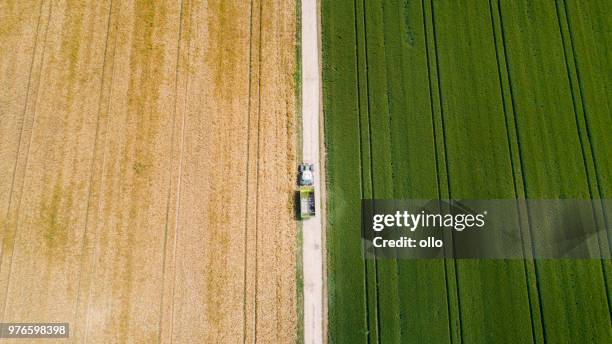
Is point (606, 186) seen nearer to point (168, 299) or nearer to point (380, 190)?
point (380, 190)

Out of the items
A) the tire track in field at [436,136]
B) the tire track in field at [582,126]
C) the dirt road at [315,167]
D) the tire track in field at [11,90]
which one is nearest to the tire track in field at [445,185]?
the tire track in field at [436,136]

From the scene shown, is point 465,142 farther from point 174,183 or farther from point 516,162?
point 174,183

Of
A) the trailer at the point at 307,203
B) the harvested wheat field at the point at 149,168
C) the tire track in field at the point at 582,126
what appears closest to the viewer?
the harvested wheat field at the point at 149,168

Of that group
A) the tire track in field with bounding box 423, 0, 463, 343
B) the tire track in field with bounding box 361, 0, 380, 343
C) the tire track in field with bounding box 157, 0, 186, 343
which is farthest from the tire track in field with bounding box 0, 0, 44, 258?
the tire track in field with bounding box 423, 0, 463, 343

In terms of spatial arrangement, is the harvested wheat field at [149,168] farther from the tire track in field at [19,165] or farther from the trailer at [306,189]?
the trailer at [306,189]

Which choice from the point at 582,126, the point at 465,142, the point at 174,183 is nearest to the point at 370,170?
the point at 465,142
